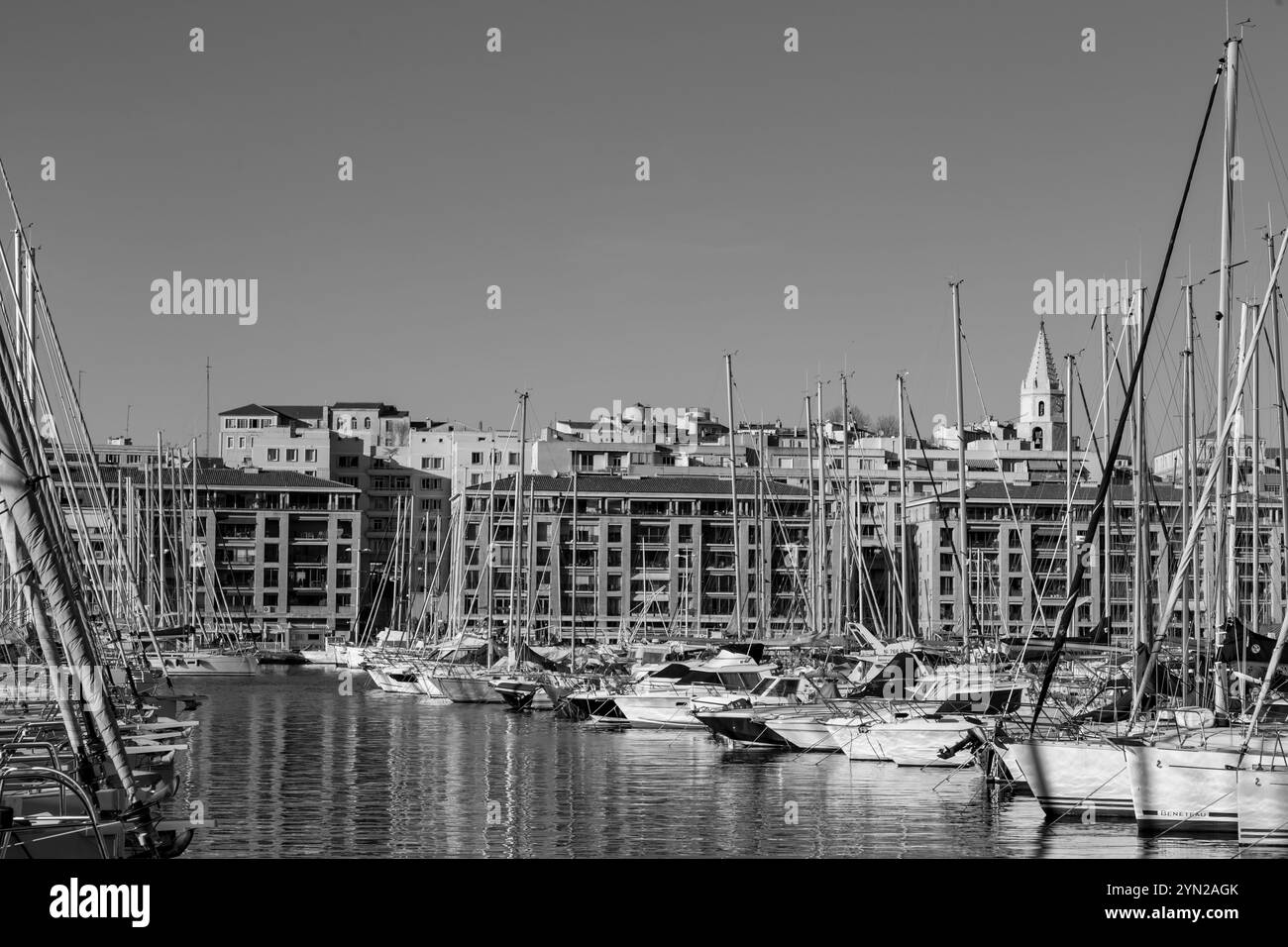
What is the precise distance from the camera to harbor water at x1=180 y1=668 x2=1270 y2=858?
104 feet

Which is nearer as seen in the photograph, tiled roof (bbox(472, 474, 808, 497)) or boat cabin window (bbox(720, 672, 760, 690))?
boat cabin window (bbox(720, 672, 760, 690))

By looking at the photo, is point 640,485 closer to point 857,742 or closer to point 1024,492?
point 1024,492

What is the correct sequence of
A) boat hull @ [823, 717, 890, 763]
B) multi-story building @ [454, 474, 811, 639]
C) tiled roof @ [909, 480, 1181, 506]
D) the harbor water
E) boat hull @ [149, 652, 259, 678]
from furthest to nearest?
multi-story building @ [454, 474, 811, 639]
tiled roof @ [909, 480, 1181, 506]
boat hull @ [149, 652, 259, 678]
boat hull @ [823, 717, 890, 763]
the harbor water

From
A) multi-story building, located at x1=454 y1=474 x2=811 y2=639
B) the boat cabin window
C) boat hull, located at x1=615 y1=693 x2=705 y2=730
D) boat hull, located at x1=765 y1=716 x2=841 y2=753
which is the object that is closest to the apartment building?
multi-story building, located at x1=454 y1=474 x2=811 y2=639

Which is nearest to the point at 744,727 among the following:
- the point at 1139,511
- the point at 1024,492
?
the point at 1139,511

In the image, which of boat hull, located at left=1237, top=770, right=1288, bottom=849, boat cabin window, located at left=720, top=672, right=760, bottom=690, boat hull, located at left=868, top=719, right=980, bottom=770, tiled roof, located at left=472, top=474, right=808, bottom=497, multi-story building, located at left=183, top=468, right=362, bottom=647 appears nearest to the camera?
boat hull, located at left=1237, top=770, right=1288, bottom=849

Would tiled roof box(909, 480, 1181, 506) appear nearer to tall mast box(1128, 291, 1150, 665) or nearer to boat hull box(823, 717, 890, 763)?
tall mast box(1128, 291, 1150, 665)

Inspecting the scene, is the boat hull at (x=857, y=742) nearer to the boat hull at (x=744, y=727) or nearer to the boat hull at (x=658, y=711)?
the boat hull at (x=744, y=727)

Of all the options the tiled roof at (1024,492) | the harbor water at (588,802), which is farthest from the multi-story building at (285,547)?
the harbor water at (588,802)

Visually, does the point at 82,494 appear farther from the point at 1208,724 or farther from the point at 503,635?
the point at 1208,724

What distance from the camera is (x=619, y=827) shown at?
3484 cm
